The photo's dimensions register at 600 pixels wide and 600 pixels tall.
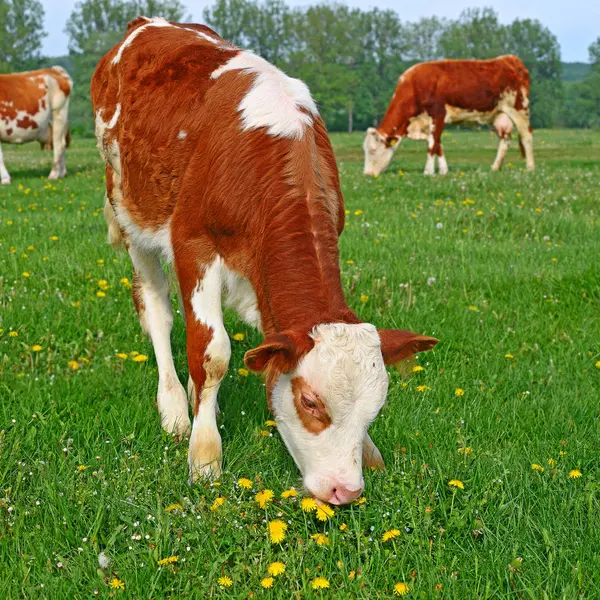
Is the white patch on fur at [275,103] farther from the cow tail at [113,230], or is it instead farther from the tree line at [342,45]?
the tree line at [342,45]

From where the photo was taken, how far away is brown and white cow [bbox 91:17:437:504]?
10.7 ft

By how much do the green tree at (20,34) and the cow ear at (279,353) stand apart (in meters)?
98.4

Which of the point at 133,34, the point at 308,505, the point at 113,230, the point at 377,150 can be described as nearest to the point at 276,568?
the point at 308,505

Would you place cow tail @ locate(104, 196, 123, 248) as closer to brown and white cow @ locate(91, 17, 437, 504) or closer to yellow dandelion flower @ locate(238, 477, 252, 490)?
brown and white cow @ locate(91, 17, 437, 504)

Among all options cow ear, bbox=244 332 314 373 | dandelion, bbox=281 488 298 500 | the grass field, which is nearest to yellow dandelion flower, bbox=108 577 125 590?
the grass field

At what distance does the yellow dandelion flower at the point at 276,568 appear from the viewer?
288 cm

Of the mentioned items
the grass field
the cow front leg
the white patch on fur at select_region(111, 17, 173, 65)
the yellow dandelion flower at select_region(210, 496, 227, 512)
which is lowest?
the grass field

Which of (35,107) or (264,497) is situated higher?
(35,107)

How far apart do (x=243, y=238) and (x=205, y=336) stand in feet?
1.87

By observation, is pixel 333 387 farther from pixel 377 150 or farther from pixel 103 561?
pixel 377 150

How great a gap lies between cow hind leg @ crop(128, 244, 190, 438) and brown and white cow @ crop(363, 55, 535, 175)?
13544 mm

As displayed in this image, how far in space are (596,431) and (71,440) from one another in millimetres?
2750

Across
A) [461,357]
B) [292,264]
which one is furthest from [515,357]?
[292,264]

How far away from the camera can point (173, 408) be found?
14.8 ft
